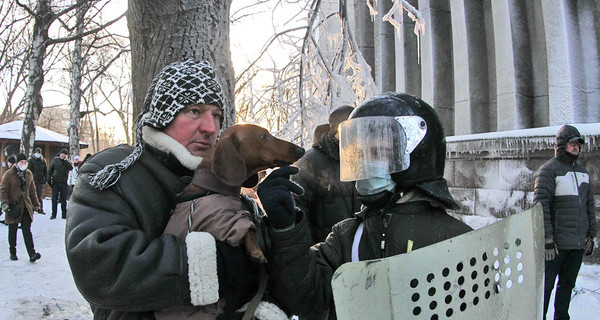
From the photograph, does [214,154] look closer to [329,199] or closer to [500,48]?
[329,199]

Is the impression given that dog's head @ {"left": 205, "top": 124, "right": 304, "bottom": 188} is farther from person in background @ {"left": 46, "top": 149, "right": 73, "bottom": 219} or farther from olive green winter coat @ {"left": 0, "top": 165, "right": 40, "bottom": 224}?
person in background @ {"left": 46, "top": 149, "right": 73, "bottom": 219}

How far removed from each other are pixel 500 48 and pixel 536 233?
25.7ft

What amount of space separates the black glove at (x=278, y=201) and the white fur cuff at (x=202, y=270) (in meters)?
0.25

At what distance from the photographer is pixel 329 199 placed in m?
3.53

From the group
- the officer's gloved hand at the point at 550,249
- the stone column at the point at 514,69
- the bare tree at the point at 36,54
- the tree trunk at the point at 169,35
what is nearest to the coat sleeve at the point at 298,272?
the tree trunk at the point at 169,35

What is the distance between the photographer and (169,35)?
300 cm

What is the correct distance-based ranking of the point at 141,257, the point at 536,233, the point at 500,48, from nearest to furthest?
the point at 536,233 → the point at 141,257 → the point at 500,48

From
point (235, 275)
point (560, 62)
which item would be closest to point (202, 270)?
point (235, 275)

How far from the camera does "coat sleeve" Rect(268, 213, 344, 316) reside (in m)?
1.67

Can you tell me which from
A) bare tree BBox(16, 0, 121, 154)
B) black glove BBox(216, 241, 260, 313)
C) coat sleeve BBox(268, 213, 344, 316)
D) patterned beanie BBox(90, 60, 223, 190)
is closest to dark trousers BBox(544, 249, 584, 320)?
coat sleeve BBox(268, 213, 344, 316)

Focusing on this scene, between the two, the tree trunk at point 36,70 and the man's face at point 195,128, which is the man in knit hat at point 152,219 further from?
the tree trunk at point 36,70

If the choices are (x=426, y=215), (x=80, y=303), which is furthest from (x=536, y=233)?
(x=80, y=303)

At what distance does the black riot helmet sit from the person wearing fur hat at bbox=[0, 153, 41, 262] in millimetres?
7788

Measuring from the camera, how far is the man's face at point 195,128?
198 cm
